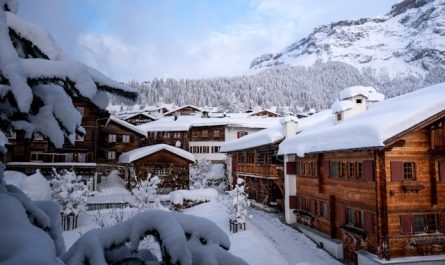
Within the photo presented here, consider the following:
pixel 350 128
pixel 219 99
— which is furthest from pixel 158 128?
pixel 219 99

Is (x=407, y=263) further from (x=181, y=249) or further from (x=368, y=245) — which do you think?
(x=181, y=249)

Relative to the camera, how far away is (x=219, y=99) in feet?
436

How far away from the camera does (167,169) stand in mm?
38156

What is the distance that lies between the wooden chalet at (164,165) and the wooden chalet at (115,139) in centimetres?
412

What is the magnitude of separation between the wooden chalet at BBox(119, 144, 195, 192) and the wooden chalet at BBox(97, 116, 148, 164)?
412 centimetres

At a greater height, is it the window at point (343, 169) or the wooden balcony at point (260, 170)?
the window at point (343, 169)

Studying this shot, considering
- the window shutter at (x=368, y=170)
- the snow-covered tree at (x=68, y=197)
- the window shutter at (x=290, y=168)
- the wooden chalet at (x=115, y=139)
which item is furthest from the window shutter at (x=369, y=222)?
the wooden chalet at (x=115, y=139)

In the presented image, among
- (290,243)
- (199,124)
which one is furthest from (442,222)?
(199,124)

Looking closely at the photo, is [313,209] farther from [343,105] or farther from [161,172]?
[161,172]

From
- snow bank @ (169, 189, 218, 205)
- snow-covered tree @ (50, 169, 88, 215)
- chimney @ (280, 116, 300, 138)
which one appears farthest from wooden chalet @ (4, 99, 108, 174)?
Answer: chimney @ (280, 116, 300, 138)

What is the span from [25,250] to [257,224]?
2559cm

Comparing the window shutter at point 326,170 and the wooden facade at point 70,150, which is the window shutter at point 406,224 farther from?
the wooden facade at point 70,150

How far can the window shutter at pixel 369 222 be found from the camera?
17.4 m

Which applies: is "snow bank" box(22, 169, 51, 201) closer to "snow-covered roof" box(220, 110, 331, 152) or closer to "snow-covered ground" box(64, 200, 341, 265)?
"snow-covered ground" box(64, 200, 341, 265)
